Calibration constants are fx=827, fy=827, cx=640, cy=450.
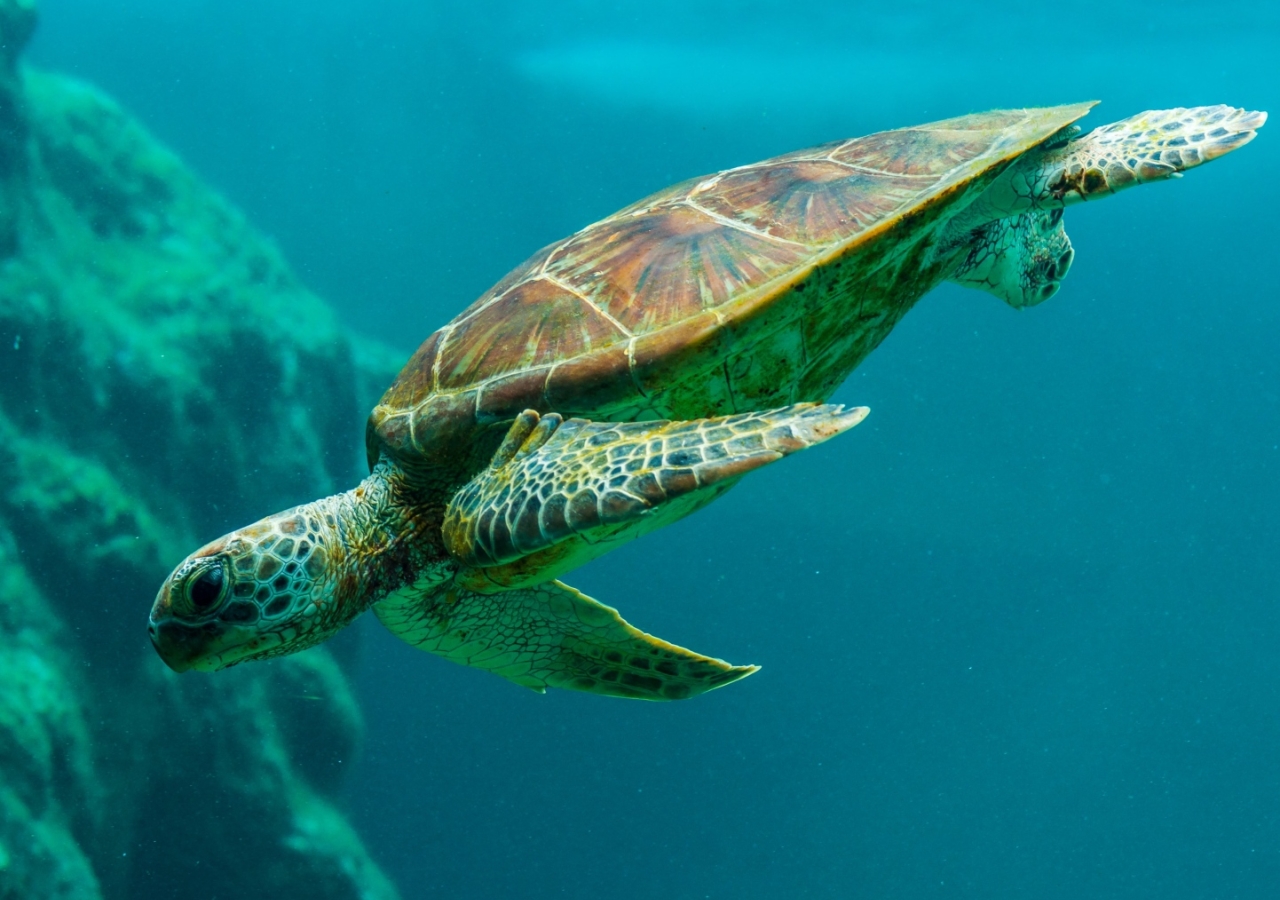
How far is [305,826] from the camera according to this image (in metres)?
10.9

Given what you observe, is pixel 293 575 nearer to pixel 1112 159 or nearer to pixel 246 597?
pixel 246 597

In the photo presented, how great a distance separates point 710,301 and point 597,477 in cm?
92

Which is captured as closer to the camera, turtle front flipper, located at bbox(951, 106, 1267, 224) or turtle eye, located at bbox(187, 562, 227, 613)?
turtle eye, located at bbox(187, 562, 227, 613)

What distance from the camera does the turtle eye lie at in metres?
2.64

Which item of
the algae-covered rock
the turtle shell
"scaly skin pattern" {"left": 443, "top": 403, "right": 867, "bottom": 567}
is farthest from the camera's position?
the algae-covered rock

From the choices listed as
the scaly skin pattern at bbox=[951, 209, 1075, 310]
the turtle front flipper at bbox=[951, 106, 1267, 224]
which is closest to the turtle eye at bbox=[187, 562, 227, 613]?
the turtle front flipper at bbox=[951, 106, 1267, 224]

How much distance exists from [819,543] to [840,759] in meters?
6.95

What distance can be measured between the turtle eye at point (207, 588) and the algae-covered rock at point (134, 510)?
24.7 feet

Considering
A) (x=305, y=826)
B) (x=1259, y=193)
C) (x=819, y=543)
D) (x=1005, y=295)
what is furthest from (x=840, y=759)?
(x=1259, y=193)

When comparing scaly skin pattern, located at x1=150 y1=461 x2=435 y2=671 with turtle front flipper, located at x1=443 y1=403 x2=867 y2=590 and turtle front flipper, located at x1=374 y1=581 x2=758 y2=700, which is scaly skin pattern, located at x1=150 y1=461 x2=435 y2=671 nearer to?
turtle front flipper, located at x1=374 y1=581 x2=758 y2=700

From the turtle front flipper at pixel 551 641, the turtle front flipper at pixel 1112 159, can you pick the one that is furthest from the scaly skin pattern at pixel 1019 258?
the turtle front flipper at pixel 551 641

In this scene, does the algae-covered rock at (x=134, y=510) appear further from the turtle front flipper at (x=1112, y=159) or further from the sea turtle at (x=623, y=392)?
the turtle front flipper at (x=1112, y=159)

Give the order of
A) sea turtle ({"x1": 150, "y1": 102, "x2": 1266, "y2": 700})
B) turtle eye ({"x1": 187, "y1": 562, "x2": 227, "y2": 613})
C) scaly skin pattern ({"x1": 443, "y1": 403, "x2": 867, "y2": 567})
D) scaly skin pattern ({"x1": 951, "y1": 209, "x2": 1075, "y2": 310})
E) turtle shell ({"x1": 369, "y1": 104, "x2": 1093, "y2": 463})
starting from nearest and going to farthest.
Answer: scaly skin pattern ({"x1": 443, "y1": 403, "x2": 867, "y2": 567})
sea turtle ({"x1": 150, "y1": 102, "x2": 1266, "y2": 700})
turtle eye ({"x1": 187, "y1": 562, "x2": 227, "y2": 613})
turtle shell ({"x1": 369, "y1": 104, "x2": 1093, "y2": 463})
scaly skin pattern ({"x1": 951, "y1": 209, "x2": 1075, "y2": 310})

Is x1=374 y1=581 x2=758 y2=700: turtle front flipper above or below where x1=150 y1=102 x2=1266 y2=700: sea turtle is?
below
